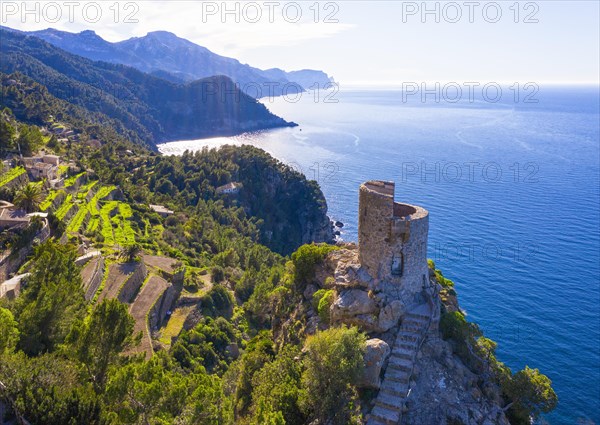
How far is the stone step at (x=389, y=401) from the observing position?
20922 mm

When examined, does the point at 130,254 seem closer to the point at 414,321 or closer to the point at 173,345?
the point at 173,345

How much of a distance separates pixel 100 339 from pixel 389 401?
1517 centimetres

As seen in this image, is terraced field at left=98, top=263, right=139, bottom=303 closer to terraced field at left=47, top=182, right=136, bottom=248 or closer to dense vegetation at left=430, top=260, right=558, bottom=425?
terraced field at left=47, top=182, right=136, bottom=248

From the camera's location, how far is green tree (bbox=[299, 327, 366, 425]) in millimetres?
20359

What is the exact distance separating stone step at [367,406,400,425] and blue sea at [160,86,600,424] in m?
36.5

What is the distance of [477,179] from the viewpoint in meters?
125

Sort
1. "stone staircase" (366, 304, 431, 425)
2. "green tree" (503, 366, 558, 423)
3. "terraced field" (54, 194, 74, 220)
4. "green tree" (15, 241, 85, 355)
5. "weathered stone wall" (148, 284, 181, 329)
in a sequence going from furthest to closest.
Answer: "terraced field" (54, 194, 74, 220), "weathered stone wall" (148, 284, 181, 329), "green tree" (503, 366, 558, 423), "green tree" (15, 241, 85, 355), "stone staircase" (366, 304, 431, 425)

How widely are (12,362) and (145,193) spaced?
72.9 metres

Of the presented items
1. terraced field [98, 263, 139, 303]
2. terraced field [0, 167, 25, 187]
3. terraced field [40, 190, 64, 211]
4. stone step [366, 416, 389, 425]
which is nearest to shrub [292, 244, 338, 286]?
stone step [366, 416, 389, 425]

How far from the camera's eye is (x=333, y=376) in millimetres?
20781

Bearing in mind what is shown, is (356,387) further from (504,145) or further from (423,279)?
(504,145)

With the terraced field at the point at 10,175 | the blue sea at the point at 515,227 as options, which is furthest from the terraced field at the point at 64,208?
the blue sea at the point at 515,227

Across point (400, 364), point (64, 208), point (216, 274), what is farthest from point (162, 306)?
point (400, 364)

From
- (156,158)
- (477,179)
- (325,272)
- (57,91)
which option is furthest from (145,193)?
(57,91)
